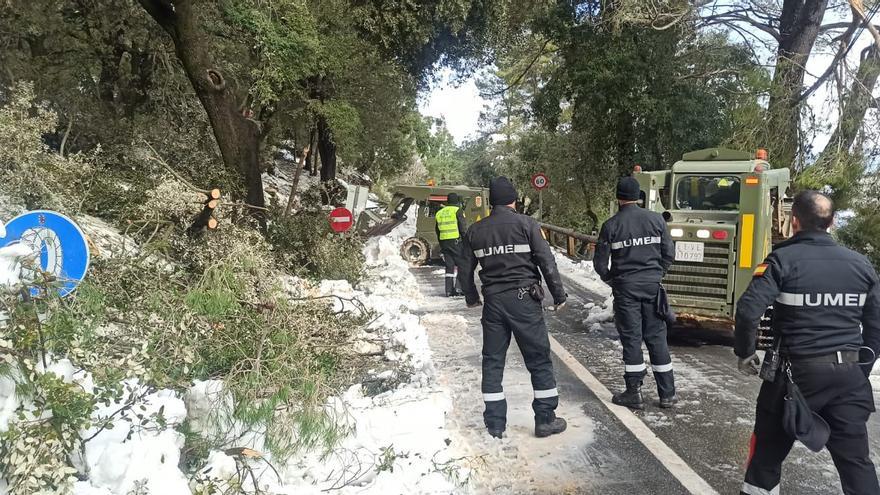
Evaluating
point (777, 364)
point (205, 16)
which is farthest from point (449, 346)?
point (205, 16)

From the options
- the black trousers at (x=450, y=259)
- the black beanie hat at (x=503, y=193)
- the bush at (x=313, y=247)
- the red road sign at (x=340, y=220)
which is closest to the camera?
the black beanie hat at (x=503, y=193)

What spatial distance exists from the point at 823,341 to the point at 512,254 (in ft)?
7.17

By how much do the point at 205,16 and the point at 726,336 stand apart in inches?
402

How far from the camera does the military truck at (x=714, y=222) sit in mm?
7359

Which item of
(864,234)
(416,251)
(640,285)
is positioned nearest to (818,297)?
(640,285)

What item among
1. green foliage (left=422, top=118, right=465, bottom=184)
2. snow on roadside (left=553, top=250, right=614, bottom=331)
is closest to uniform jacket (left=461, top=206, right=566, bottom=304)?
snow on roadside (left=553, top=250, right=614, bottom=331)

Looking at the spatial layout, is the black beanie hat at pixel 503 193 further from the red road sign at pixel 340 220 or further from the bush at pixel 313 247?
the red road sign at pixel 340 220

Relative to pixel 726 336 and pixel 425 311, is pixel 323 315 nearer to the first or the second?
pixel 425 311

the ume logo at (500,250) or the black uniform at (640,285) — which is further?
the black uniform at (640,285)

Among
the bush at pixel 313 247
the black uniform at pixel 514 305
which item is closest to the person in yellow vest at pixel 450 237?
the bush at pixel 313 247

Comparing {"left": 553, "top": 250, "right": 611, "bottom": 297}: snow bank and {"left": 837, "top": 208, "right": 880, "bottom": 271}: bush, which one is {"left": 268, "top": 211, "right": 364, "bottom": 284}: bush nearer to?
{"left": 553, "top": 250, "right": 611, "bottom": 297}: snow bank

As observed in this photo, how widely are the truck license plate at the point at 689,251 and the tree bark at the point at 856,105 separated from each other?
6657 millimetres

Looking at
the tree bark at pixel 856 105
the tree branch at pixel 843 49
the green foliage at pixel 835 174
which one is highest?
the tree branch at pixel 843 49

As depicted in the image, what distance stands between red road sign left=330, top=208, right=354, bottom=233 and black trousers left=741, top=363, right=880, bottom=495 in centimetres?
781
